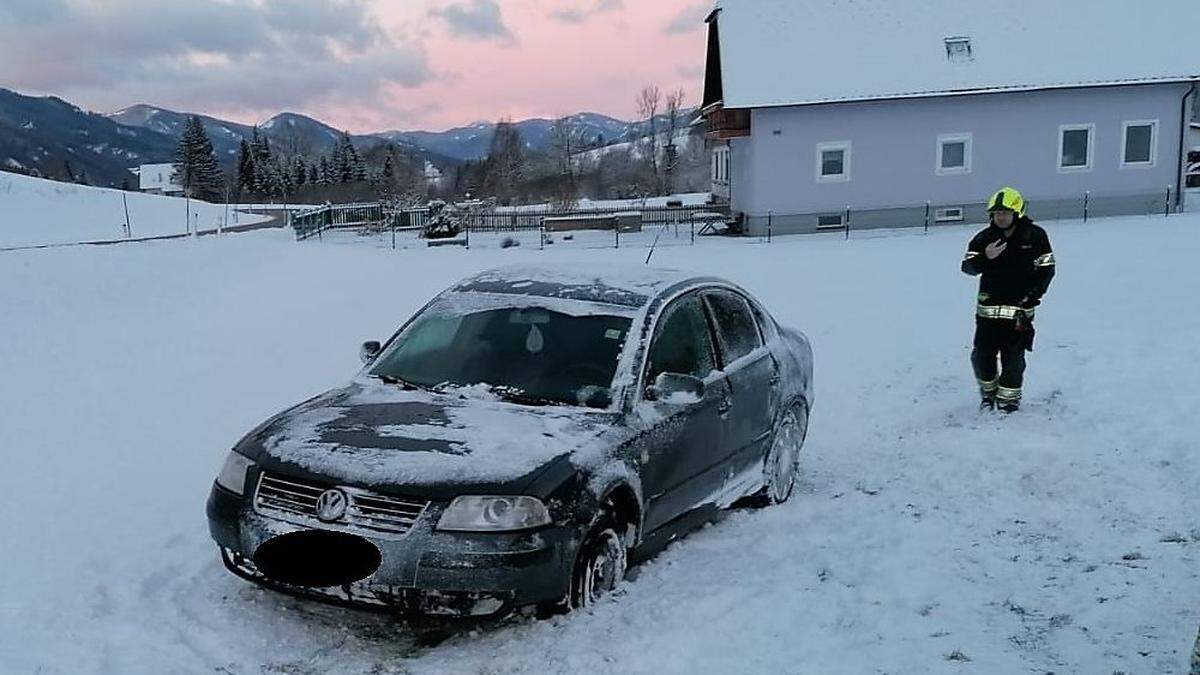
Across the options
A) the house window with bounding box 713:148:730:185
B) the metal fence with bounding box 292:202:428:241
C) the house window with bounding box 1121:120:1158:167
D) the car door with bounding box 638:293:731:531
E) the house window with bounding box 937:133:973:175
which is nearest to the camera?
the car door with bounding box 638:293:731:531

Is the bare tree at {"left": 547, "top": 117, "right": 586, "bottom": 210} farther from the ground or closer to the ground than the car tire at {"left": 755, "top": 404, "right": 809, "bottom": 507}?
farther from the ground

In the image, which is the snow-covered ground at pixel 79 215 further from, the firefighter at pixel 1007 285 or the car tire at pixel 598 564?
the car tire at pixel 598 564

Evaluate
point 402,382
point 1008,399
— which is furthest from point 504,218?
point 402,382

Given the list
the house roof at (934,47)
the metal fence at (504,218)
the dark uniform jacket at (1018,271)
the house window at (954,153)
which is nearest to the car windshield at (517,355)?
the dark uniform jacket at (1018,271)

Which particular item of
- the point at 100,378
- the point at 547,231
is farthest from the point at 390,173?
the point at 100,378

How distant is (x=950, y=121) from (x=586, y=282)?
28055 millimetres

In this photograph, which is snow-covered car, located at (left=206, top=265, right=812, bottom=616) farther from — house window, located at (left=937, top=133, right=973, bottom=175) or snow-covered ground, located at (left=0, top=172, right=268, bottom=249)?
snow-covered ground, located at (left=0, top=172, right=268, bottom=249)

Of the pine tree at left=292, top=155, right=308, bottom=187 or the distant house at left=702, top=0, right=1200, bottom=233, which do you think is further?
the pine tree at left=292, top=155, right=308, bottom=187

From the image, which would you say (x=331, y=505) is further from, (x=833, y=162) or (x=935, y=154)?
(x=935, y=154)

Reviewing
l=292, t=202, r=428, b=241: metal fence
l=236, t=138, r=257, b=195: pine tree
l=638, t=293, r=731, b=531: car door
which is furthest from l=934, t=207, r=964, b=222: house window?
l=236, t=138, r=257, b=195: pine tree

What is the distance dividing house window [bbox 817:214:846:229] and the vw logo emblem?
28194 mm

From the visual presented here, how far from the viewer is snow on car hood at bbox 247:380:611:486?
14.2 feet

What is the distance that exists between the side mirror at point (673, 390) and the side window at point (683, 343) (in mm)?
97

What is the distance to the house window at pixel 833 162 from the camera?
3103 cm
